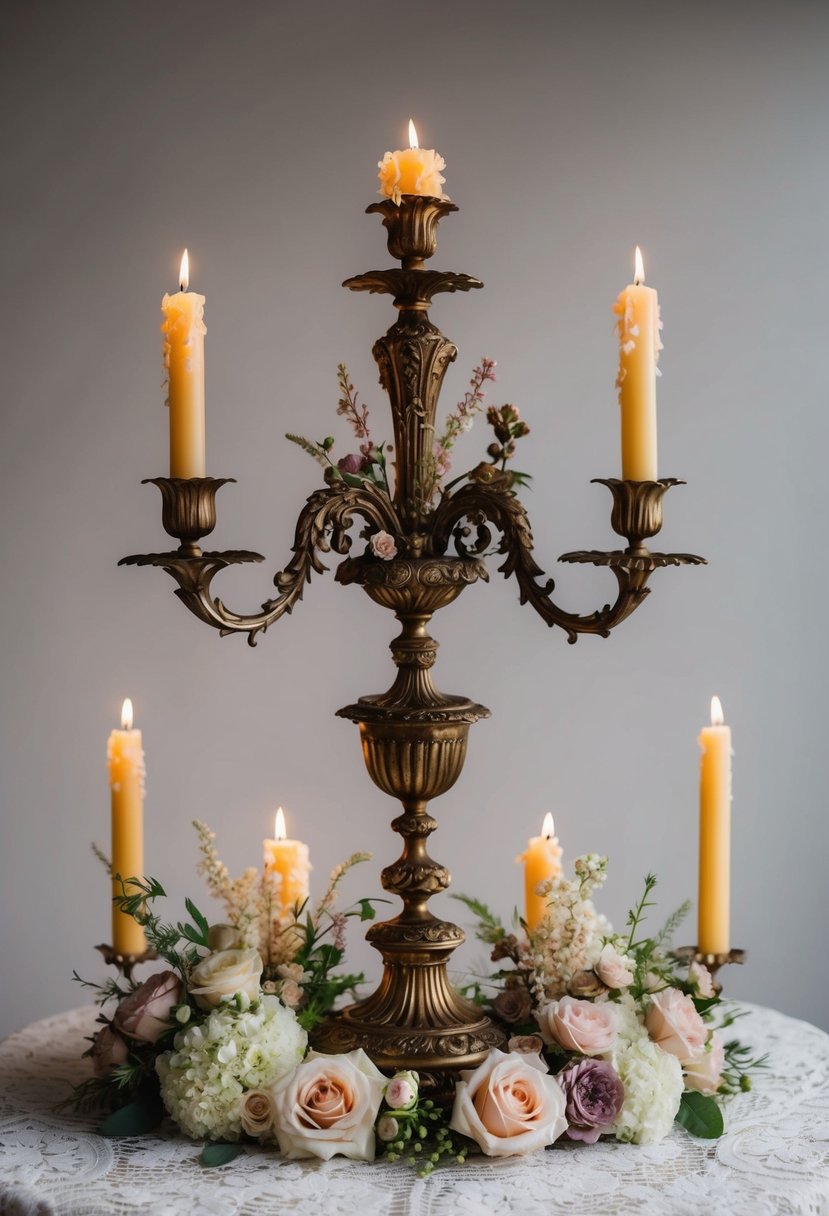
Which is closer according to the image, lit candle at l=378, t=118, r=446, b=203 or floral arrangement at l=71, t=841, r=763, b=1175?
floral arrangement at l=71, t=841, r=763, b=1175

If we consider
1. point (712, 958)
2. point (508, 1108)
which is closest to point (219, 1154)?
point (508, 1108)

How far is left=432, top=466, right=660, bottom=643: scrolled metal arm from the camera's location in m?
1.31

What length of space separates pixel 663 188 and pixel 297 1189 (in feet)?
6.70

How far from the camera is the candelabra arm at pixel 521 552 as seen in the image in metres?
1.30

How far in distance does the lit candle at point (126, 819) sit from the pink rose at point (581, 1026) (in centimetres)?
50

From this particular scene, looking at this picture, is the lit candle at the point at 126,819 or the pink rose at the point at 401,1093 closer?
the pink rose at the point at 401,1093

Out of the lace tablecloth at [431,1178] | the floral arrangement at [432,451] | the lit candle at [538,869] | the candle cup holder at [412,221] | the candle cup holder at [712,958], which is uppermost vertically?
the candle cup holder at [412,221]

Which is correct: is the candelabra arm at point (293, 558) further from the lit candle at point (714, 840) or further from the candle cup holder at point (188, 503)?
the lit candle at point (714, 840)

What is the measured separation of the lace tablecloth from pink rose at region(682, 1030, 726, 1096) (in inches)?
1.6

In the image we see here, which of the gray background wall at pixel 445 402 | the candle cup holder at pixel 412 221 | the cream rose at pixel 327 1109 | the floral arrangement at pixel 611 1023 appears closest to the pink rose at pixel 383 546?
the candle cup holder at pixel 412 221

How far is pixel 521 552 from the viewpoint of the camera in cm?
136

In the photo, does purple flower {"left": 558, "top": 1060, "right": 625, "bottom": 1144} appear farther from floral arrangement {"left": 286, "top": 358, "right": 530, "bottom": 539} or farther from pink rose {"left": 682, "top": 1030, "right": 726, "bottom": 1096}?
floral arrangement {"left": 286, "top": 358, "right": 530, "bottom": 539}

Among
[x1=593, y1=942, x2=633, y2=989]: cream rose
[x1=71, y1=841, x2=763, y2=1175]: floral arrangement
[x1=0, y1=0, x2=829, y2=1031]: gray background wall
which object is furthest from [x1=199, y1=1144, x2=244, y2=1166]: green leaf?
[x1=0, y1=0, x2=829, y2=1031]: gray background wall

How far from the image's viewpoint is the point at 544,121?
102 inches
